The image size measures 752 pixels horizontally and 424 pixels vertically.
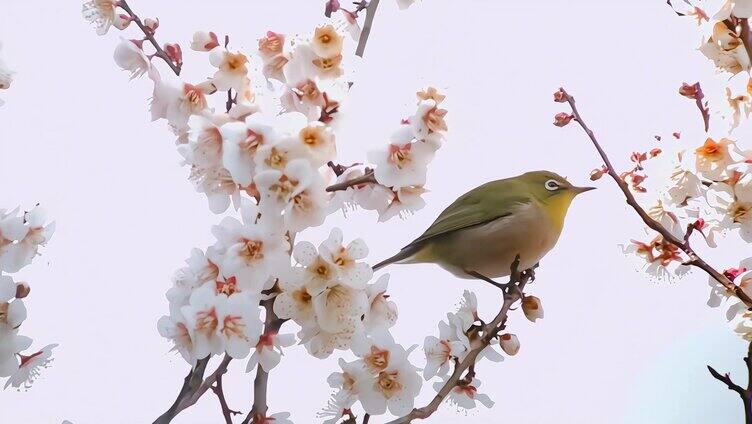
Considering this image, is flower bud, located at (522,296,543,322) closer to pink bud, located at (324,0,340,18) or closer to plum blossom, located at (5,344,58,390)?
pink bud, located at (324,0,340,18)

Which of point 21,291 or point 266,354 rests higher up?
point 21,291

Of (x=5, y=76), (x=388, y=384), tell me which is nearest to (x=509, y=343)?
(x=388, y=384)

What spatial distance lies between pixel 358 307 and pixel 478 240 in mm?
671

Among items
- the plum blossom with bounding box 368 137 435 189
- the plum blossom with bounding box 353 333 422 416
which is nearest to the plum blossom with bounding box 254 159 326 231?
the plum blossom with bounding box 368 137 435 189

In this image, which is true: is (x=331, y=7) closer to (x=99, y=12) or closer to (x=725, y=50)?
(x=99, y=12)

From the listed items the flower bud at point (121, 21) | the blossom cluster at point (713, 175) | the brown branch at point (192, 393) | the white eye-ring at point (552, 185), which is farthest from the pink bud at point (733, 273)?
the flower bud at point (121, 21)

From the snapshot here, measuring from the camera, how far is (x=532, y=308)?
111 cm

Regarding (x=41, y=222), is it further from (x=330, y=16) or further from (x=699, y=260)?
(x=699, y=260)

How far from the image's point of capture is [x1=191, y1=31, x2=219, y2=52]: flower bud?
3.55 feet

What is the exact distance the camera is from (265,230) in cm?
89

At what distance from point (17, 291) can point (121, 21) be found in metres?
0.42

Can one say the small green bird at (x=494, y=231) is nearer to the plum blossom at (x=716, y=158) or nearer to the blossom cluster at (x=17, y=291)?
the plum blossom at (x=716, y=158)

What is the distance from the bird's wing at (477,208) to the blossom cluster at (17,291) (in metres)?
0.71

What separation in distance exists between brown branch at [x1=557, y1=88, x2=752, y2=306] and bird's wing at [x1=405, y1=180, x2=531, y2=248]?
480mm
